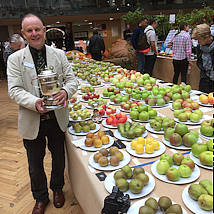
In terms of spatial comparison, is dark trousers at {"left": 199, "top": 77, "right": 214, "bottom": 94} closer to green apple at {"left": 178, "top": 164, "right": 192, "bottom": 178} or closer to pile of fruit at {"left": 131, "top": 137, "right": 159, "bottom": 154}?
pile of fruit at {"left": 131, "top": 137, "right": 159, "bottom": 154}

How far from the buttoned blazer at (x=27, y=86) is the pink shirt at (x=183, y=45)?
3.57 meters

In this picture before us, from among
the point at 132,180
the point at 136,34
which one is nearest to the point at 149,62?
the point at 136,34

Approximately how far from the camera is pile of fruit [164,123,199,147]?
1.48 meters

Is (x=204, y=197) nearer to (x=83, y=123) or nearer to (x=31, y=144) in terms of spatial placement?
(x=83, y=123)

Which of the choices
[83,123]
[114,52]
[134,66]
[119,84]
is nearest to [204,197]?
[83,123]

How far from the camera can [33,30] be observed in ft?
5.42

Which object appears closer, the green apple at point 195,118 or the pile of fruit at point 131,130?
the pile of fruit at point 131,130

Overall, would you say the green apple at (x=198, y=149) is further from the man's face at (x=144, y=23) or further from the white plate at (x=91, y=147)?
the man's face at (x=144, y=23)

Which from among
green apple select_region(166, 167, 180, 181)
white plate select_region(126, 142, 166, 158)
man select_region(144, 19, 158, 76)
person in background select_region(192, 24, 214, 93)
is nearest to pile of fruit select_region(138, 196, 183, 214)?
green apple select_region(166, 167, 180, 181)

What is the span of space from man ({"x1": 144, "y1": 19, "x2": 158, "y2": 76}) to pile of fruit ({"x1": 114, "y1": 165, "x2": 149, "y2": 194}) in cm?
489

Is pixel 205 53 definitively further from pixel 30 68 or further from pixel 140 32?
pixel 140 32

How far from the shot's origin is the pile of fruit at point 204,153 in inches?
49.6

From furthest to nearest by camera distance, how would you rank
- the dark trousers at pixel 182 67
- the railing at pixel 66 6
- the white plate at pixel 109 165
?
1. the railing at pixel 66 6
2. the dark trousers at pixel 182 67
3. the white plate at pixel 109 165

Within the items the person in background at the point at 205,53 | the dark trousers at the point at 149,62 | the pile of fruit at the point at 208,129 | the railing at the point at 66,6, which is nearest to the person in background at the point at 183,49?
the dark trousers at the point at 149,62
